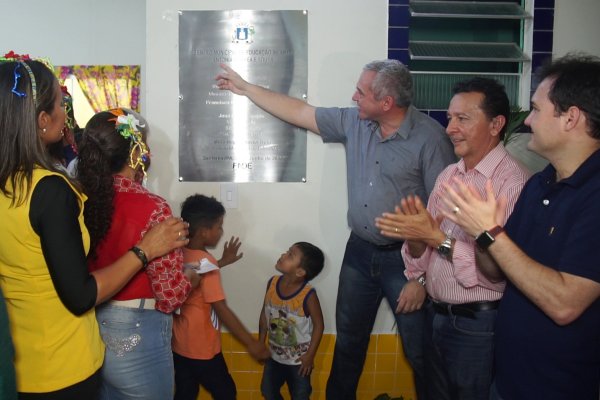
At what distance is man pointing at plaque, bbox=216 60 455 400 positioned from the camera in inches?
101

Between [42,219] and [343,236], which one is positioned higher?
[42,219]

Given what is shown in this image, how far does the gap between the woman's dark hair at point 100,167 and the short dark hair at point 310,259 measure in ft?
3.94

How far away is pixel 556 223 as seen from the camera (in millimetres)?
1486

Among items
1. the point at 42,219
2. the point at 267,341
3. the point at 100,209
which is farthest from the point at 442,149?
the point at 42,219

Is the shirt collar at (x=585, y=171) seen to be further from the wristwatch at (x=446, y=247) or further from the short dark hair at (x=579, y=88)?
the wristwatch at (x=446, y=247)

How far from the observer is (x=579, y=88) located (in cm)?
148

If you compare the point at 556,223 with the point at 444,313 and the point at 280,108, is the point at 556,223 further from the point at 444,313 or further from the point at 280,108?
the point at 280,108

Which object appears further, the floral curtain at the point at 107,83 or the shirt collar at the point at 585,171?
the floral curtain at the point at 107,83

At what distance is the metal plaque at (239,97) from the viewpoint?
2.78 meters

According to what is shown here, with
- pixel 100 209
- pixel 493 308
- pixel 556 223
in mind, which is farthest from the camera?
pixel 493 308

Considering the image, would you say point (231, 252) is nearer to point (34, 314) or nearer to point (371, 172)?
point (371, 172)

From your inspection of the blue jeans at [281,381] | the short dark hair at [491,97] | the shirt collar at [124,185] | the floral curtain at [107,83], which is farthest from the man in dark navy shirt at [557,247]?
the floral curtain at [107,83]

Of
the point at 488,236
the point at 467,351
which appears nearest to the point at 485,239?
the point at 488,236

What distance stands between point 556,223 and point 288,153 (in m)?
1.61
